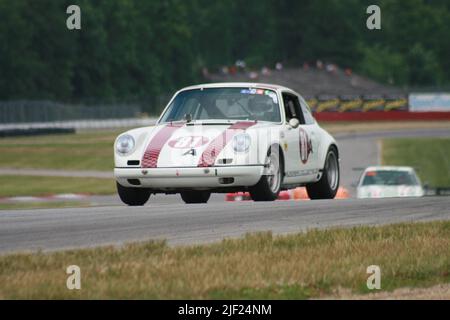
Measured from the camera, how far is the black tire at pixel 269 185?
599 inches

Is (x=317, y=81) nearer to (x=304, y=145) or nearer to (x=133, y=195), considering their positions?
(x=304, y=145)

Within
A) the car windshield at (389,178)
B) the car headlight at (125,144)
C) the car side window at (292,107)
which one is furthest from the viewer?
the car windshield at (389,178)

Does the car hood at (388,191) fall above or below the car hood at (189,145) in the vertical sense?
below

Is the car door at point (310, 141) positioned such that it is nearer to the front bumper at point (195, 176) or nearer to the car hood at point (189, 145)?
the car hood at point (189, 145)

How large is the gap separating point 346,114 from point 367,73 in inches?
2412

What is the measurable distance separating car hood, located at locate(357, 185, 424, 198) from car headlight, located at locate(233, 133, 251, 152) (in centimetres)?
1464

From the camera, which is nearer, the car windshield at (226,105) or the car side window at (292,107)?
the car windshield at (226,105)

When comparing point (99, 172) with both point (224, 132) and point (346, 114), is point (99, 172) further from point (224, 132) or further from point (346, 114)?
point (346, 114)

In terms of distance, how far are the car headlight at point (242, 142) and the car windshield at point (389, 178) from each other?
49.8ft

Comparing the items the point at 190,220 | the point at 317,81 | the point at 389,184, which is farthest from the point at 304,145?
the point at 317,81

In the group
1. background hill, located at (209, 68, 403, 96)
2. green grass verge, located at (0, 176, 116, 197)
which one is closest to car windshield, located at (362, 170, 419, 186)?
green grass verge, located at (0, 176, 116, 197)

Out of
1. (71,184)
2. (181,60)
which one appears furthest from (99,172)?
(181,60)

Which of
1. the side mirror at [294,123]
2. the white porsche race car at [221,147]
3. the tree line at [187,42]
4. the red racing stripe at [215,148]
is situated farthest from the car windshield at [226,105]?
the tree line at [187,42]

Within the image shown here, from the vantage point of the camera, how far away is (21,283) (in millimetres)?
10070
